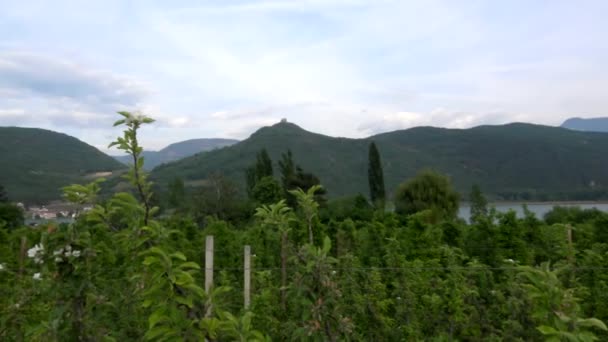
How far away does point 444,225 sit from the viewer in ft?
37.1

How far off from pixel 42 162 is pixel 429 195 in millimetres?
99627

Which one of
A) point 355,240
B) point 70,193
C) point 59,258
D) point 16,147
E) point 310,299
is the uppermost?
point 16,147

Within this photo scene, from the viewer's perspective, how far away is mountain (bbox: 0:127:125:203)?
272 feet

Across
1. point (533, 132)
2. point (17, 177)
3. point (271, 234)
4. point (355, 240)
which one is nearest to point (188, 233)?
point (271, 234)

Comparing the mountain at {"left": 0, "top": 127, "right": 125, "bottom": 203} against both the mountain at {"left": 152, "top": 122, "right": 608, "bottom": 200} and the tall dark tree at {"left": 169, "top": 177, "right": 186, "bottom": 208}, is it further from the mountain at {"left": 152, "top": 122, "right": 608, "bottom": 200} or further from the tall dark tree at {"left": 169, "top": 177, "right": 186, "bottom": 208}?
the tall dark tree at {"left": 169, "top": 177, "right": 186, "bottom": 208}

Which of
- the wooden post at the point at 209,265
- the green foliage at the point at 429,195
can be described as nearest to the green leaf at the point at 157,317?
the wooden post at the point at 209,265

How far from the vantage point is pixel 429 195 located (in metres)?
32.6

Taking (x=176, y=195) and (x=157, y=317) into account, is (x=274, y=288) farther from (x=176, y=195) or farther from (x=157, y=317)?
→ (x=176, y=195)

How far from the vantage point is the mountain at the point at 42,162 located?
82.8 meters

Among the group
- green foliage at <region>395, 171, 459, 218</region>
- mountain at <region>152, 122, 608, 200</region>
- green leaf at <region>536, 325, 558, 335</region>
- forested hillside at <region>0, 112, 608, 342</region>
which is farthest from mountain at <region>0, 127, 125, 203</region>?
green leaf at <region>536, 325, 558, 335</region>

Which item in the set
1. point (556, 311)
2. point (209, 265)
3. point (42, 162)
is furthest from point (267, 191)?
point (42, 162)

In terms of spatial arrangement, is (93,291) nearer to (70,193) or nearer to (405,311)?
(70,193)

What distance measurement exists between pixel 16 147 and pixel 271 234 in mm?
124422

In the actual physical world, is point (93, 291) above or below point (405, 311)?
above
